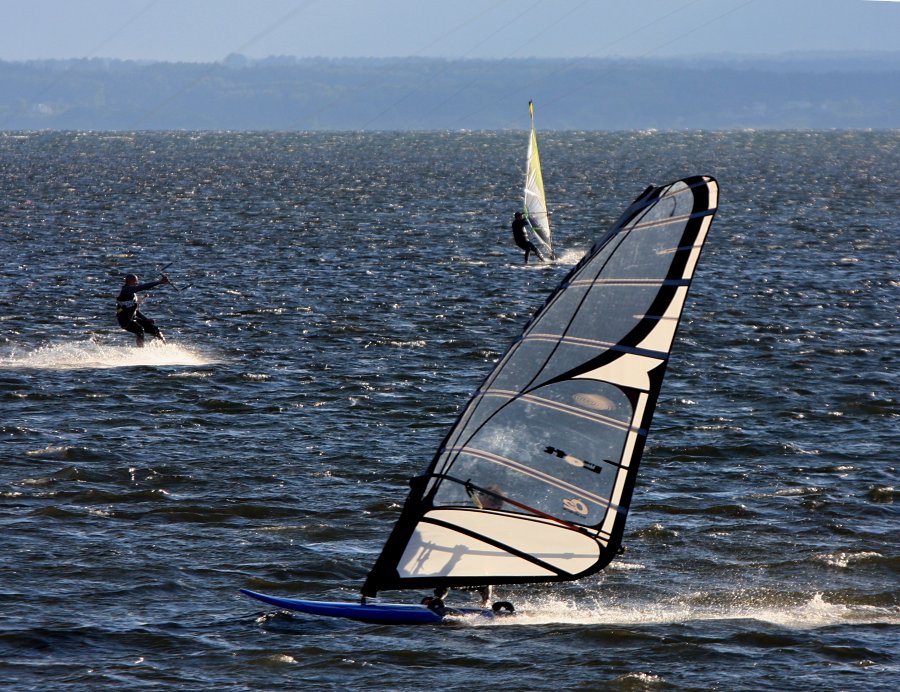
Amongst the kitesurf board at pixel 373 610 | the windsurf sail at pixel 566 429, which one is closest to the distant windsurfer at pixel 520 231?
the kitesurf board at pixel 373 610

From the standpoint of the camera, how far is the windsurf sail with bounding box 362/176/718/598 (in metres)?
10.8

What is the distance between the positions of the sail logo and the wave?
15668 millimetres

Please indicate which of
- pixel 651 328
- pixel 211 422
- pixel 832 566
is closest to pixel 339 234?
pixel 211 422

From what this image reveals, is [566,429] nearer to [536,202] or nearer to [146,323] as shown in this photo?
[146,323]

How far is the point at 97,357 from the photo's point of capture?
26891mm

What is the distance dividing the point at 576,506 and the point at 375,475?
23.8 feet

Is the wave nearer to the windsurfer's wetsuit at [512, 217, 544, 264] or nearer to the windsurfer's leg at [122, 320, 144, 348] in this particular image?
the windsurfer's leg at [122, 320, 144, 348]

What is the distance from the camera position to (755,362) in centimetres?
2672

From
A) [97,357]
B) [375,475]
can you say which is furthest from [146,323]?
[375,475]

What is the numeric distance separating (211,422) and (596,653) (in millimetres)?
10408

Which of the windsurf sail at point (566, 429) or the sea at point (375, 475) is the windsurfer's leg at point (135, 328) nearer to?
the sea at point (375, 475)

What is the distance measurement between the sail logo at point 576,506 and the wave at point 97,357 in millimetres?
→ 15668

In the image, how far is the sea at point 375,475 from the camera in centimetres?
1277

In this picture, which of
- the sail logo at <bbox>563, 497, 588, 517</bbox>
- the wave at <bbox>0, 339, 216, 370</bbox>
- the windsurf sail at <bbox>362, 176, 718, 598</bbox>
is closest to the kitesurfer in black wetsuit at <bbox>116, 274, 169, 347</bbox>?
the wave at <bbox>0, 339, 216, 370</bbox>
